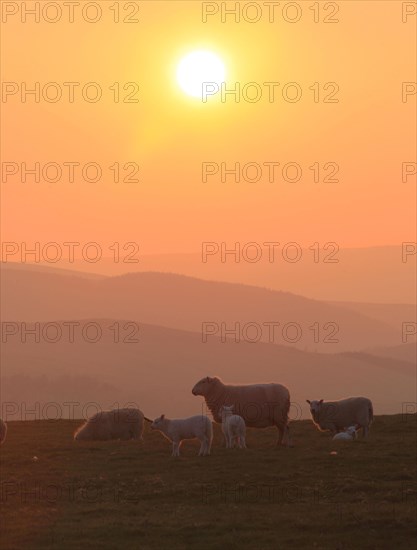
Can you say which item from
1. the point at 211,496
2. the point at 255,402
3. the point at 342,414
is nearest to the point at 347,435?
the point at 342,414

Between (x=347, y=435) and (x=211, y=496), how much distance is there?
1160 cm

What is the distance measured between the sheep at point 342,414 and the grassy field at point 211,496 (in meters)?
1.68

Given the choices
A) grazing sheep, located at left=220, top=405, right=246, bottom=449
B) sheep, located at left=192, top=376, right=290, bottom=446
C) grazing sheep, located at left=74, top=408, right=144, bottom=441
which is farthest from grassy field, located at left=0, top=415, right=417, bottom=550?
grazing sheep, located at left=74, top=408, right=144, bottom=441

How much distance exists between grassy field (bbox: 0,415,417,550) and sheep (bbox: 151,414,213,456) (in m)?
0.43

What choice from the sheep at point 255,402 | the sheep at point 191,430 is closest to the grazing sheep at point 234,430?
the sheep at point 191,430

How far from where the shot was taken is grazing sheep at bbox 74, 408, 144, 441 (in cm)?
4034

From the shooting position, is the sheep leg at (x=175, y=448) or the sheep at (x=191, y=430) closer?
the sheep at (x=191, y=430)

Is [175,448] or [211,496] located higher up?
[175,448]

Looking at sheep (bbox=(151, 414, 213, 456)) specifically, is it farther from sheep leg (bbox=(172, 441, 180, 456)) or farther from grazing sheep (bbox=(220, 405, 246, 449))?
grazing sheep (bbox=(220, 405, 246, 449))

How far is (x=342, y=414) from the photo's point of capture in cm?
4094

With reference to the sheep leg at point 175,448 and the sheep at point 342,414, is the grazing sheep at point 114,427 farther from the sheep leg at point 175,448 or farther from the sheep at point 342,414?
the sheep at point 342,414

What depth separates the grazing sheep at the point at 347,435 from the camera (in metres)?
38.2

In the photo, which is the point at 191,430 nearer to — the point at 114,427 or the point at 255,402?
the point at 255,402

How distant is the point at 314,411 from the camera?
135 ft
